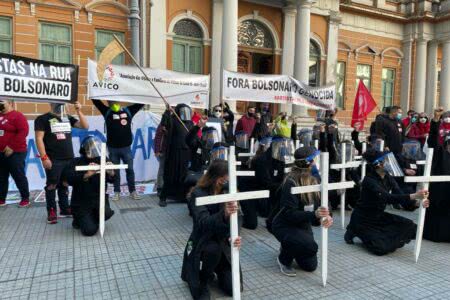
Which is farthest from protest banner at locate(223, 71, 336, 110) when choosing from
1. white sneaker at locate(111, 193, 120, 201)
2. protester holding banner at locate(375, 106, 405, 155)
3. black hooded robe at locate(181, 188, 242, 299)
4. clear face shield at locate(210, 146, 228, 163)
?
black hooded robe at locate(181, 188, 242, 299)

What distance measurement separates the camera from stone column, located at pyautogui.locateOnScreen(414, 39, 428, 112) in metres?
20.3

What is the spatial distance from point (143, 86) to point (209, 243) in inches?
188

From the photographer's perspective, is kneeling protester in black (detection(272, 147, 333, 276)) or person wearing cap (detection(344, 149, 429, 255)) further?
person wearing cap (detection(344, 149, 429, 255))

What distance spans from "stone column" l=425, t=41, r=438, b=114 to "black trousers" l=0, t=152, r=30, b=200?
20127 mm

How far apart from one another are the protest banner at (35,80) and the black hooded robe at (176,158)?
1.77m

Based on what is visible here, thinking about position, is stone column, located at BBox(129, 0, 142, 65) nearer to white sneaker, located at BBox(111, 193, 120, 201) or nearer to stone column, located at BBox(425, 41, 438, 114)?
white sneaker, located at BBox(111, 193, 120, 201)

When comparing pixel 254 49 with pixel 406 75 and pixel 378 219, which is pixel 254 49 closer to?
pixel 406 75

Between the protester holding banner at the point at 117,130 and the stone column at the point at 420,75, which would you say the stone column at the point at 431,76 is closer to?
the stone column at the point at 420,75

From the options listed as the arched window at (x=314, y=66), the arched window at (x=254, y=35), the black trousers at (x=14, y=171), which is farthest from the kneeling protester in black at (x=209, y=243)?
the arched window at (x=314, y=66)

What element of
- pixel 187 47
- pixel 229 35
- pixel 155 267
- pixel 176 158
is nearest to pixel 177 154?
pixel 176 158

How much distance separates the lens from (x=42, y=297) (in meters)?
3.74

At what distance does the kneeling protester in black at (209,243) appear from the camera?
3.63 metres

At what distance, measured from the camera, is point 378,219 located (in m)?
5.22

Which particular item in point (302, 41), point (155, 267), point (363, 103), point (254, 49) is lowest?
point (155, 267)
